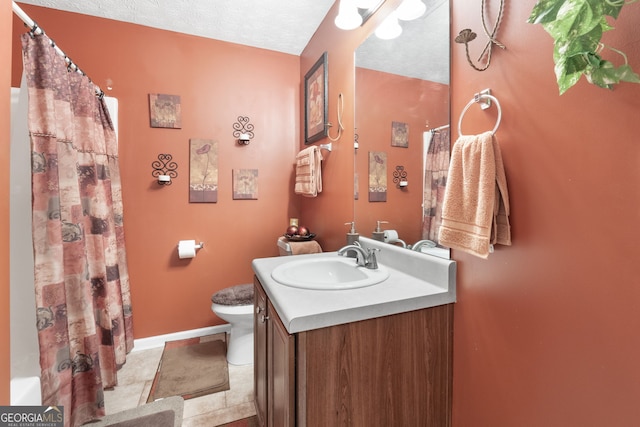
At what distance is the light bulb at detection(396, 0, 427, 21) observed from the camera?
3.83ft

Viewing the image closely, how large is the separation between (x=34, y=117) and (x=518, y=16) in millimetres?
1922

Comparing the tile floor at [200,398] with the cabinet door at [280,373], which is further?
the tile floor at [200,398]

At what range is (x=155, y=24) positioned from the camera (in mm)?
2164

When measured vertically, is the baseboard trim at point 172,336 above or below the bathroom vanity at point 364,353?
below

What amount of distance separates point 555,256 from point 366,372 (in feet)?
2.06

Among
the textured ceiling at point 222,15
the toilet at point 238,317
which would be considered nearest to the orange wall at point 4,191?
the toilet at point 238,317

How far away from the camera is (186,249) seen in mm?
2264

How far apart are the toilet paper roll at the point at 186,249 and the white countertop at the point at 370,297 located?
132 cm

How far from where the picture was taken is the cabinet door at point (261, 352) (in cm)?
119

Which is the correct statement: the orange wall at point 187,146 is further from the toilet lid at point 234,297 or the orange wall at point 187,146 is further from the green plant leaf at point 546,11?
the green plant leaf at point 546,11

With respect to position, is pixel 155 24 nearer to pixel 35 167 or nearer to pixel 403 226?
pixel 35 167

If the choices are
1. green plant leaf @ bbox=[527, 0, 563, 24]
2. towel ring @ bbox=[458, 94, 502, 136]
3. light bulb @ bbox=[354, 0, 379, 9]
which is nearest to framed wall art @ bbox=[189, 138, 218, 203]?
light bulb @ bbox=[354, 0, 379, 9]

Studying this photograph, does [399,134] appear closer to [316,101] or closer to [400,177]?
[400,177]

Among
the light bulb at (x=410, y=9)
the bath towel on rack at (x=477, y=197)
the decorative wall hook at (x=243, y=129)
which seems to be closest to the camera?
the bath towel on rack at (x=477, y=197)
